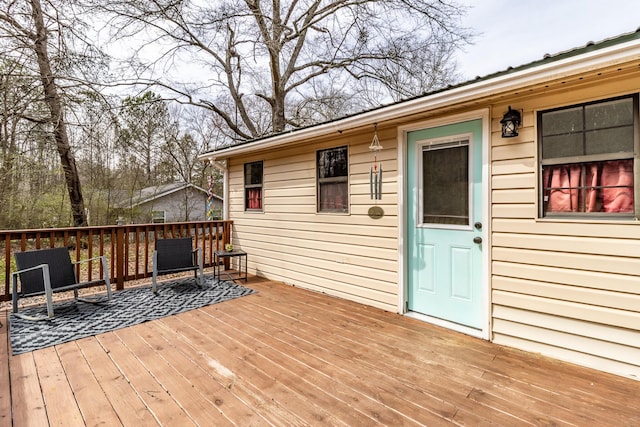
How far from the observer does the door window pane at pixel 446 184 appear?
3141 millimetres

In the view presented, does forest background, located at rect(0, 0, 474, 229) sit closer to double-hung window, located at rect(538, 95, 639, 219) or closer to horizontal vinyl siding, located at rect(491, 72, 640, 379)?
horizontal vinyl siding, located at rect(491, 72, 640, 379)

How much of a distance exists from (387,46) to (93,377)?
Result: 386 inches

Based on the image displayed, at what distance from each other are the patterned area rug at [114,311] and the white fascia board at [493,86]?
104 inches

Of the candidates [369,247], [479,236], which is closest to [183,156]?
[369,247]

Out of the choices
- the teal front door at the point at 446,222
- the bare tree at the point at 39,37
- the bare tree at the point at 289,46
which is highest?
the bare tree at the point at 289,46

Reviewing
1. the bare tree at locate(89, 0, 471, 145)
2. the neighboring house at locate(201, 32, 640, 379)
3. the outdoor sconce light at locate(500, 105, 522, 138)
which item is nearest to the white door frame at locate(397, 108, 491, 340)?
the neighboring house at locate(201, 32, 640, 379)

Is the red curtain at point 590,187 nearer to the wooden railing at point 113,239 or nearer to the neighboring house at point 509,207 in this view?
the neighboring house at point 509,207

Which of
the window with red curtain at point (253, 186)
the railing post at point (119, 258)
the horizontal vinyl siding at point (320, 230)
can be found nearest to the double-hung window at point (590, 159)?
the horizontal vinyl siding at point (320, 230)

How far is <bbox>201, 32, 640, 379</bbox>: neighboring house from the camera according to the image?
230 centimetres

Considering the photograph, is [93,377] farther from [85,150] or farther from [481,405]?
[85,150]

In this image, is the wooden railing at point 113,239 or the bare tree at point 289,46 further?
the bare tree at point 289,46

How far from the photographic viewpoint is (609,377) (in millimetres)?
2289

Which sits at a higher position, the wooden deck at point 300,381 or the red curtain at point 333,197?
the red curtain at point 333,197

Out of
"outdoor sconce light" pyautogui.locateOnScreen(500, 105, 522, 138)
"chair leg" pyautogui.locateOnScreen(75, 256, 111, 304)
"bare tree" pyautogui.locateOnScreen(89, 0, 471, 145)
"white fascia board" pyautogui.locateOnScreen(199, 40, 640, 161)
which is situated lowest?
"chair leg" pyautogui.locateOnScreen(75, 256, 111, 304)
